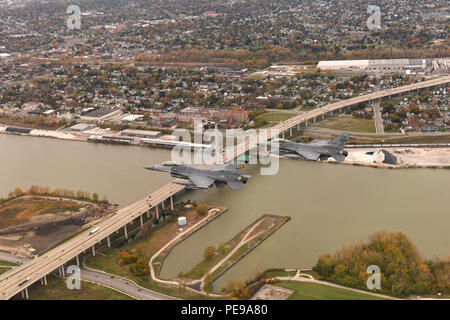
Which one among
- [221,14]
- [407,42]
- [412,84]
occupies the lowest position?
[412,84]

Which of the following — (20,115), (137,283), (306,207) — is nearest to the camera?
(137,283)

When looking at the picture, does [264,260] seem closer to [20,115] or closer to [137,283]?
[137,283]

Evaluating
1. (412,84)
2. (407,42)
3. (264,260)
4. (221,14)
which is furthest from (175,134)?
(221,14)

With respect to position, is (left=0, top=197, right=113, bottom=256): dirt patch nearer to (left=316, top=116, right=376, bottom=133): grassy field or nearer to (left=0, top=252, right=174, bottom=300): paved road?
(left=0, top=252, right=174, bottom=300): paved road

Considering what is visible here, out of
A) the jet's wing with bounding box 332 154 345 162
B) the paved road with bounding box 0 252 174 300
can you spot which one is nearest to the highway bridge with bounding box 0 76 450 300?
the paved road with bounding box 0 252 174 300

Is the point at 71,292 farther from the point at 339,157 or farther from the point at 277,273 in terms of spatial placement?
the point at 339,157
